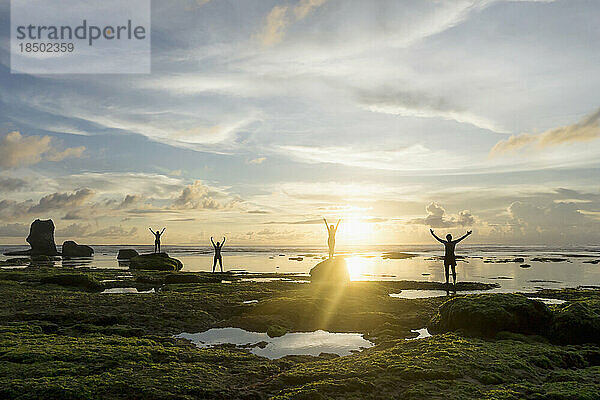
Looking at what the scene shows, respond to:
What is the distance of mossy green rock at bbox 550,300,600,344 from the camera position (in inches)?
570

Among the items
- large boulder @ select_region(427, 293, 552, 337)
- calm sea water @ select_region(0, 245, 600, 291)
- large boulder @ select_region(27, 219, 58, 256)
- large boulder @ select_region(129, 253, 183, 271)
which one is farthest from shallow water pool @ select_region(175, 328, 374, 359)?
large boulder @ select_region(27, 219, 58, 256)

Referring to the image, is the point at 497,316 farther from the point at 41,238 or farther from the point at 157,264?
the point at 41,238

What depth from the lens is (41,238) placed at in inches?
4387

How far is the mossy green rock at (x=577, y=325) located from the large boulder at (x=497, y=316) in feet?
1.85

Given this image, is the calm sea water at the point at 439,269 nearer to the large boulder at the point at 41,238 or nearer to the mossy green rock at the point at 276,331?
the mossy green rock at the point at 276,331

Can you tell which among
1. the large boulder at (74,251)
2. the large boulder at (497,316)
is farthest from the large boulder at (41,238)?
the large boulder at (497,316)

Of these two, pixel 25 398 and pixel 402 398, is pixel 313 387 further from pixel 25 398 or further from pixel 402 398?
pixel 25 398

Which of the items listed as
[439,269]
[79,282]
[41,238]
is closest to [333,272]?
[79,282]

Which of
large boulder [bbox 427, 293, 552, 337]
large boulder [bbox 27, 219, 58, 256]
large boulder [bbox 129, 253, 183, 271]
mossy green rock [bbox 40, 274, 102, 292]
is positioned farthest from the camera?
large boulder [bbox 27, 219, 58, 256]

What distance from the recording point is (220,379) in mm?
10844

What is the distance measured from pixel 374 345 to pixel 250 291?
14.8m

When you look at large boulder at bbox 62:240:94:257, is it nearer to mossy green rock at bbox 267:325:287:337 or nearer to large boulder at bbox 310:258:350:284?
large boulder at bbox 310:258:350:284

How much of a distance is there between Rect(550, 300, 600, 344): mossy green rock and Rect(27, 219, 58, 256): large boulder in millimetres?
123315

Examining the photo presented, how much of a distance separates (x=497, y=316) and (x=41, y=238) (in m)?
124
